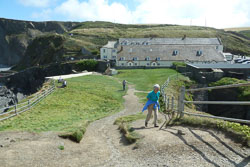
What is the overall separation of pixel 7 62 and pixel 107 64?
15774cm

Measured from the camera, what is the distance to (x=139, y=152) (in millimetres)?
6918

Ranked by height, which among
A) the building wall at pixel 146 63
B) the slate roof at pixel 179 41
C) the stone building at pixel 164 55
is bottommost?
the building wall at pixel 146 63

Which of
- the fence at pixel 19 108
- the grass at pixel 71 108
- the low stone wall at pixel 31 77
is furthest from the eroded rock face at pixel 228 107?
the low stone wall at pixel 31 77

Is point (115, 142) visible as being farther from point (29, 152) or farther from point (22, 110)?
point (22, 110)

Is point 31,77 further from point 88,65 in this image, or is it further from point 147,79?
point 147,79

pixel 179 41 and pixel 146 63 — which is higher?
pixel 179 41

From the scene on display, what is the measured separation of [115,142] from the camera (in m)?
8.97

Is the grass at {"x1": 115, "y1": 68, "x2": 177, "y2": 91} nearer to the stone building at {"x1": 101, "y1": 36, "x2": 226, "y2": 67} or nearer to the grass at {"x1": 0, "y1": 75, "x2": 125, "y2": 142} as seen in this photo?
the grass at {"x1": 0, "y1": 75, "x2": 125, "y2": 142}

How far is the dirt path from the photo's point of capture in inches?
229

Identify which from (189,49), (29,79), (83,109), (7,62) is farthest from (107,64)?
(7,62)

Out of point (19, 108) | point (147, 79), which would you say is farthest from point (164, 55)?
point (19, 108)

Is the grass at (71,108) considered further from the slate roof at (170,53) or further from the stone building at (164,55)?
the slate roof at (170,53)

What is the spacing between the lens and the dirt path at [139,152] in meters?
5.81

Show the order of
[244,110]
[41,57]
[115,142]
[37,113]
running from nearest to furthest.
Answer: [115,142], [37,113], [244,110], [41,57]
